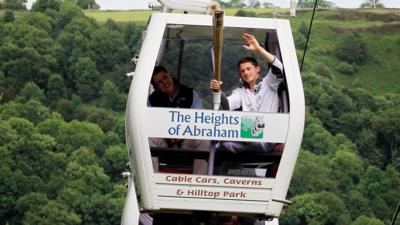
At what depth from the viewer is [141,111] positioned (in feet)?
57.4

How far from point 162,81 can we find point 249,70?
922 millimetres

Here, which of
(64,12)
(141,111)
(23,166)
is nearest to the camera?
(141,111)

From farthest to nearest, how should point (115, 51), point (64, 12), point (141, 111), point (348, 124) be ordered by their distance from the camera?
1. point (64, 12)
2. point (115, 51)
3. point (348, 124)
4. point (141, 111)

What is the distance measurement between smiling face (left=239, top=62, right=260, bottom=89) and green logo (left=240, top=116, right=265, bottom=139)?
30.3 inches

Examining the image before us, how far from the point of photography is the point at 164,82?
18.3 m

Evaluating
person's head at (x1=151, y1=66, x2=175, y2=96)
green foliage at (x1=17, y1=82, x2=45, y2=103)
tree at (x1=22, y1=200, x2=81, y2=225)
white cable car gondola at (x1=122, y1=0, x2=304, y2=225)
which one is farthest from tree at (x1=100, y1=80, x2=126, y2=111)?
white cable car gondola at (x1=122, y1=0, x2=304, y2=225)

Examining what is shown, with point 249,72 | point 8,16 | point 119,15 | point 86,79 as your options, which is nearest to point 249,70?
point 249,72

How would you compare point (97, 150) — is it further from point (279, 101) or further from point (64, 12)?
point (279, 101)

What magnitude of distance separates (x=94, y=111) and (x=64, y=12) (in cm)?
3418

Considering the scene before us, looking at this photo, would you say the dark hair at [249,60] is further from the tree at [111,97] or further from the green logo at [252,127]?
the tree at [111,97]

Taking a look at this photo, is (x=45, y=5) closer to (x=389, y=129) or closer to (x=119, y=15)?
(x=119, y=15)

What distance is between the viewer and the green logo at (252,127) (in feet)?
57.5

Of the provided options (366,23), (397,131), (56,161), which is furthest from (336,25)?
(56,161)

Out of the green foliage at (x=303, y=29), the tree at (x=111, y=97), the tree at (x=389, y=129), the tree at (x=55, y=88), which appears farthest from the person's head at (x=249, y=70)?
the tree at (x=55, y=88)
